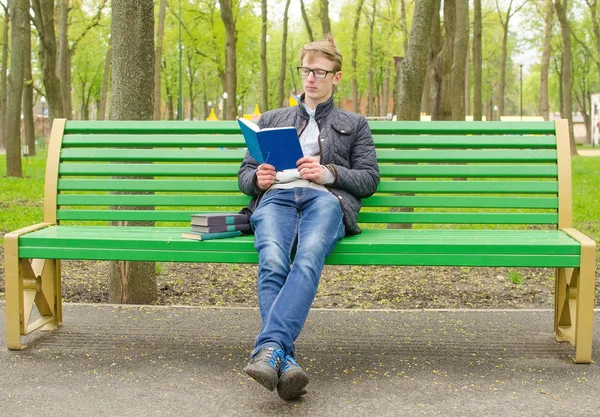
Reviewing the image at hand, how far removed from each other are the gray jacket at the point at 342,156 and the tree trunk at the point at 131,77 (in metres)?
1.17

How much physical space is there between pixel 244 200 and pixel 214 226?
2.06ft

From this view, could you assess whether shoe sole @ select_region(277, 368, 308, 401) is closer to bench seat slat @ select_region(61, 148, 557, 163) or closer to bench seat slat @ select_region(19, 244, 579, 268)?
bench seat slat @ select_region(19, 244, 579, 268)

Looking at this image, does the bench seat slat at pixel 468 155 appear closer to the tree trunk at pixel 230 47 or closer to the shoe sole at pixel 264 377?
the shoe sole at pixel 264 377

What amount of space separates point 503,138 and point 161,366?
2263 millimetres

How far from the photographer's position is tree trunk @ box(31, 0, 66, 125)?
15.5 meters

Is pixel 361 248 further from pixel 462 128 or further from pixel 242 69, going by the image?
pixel 242 69

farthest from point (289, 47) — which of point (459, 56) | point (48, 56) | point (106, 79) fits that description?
point (459, 56)

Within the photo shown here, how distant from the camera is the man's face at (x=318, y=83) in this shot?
4.21 m

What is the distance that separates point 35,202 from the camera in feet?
36.6

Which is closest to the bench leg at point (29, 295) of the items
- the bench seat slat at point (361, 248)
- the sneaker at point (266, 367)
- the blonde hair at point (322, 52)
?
the bench seat slat at point (361, 248)

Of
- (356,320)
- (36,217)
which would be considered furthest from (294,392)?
(36,217)

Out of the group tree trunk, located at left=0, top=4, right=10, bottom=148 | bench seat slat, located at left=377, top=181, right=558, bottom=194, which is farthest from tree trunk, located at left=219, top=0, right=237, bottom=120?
bench seat slat, located at left=377, top=181, right=558, bottom=194

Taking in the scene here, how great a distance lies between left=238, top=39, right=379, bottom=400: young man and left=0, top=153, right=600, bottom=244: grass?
14.1 ft

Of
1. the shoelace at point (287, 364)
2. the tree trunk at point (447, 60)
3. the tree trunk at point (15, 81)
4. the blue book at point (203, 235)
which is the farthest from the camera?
the tree trunk at point (15, 81)
